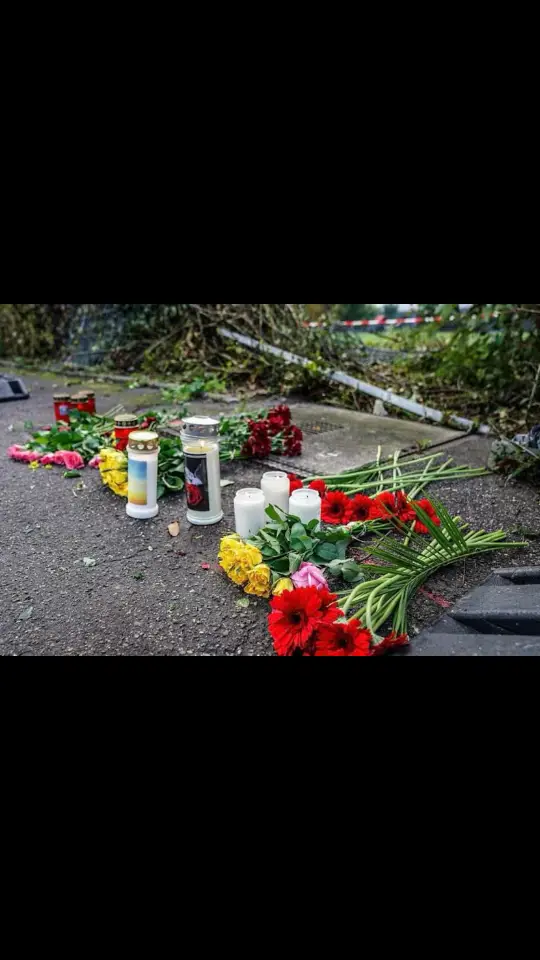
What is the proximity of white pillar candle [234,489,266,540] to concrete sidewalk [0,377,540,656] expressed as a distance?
16 cm

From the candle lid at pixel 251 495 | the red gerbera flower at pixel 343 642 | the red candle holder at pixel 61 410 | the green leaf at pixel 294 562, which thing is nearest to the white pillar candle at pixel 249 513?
the candle lid at pixel 251 495

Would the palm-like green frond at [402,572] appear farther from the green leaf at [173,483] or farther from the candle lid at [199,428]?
the green leaf at [173,483]

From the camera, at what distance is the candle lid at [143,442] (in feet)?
7.99

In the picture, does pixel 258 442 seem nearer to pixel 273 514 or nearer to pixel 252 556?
pixel 273 514

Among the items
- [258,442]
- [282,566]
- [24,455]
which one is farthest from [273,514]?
[24,455]

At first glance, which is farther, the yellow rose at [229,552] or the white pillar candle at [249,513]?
the white pillar candle at [249,513]

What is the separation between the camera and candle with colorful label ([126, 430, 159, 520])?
2451 millimetres

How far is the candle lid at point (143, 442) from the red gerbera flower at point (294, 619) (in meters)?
1.15

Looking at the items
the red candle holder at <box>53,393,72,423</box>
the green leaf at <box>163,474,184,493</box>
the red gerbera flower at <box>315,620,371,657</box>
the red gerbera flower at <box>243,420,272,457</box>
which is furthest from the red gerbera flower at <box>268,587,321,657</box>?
the red candle holder at <box>53,393,72,423</box>

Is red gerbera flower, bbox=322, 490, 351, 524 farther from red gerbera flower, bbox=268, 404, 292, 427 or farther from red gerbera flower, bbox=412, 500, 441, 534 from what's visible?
red gerbera flower, bbox=268, 404, 292, 427

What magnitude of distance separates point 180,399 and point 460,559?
3.52m
